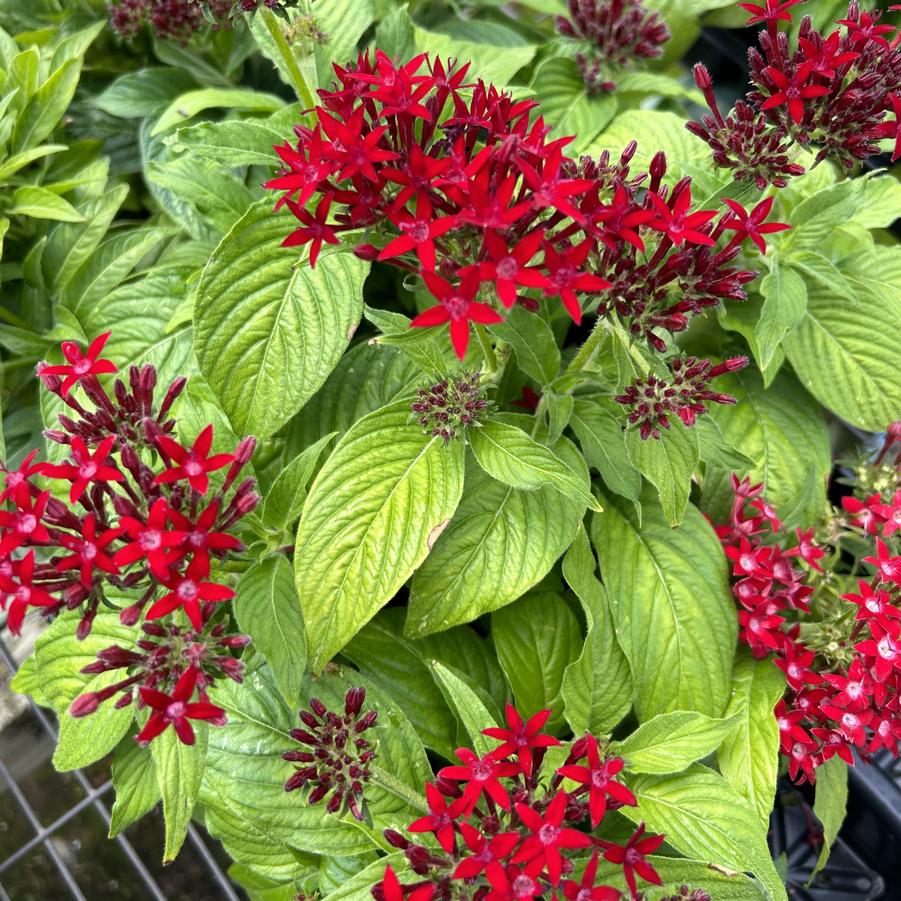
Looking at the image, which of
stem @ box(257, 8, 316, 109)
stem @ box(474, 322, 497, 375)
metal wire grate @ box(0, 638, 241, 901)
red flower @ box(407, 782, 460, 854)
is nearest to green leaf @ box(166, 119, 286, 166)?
stem @ box(257, 8, 316, 109)

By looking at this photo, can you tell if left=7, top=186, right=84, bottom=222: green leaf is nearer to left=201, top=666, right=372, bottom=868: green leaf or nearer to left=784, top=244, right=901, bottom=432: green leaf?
left=201, top=666, right=372, bottom=868: green leaf

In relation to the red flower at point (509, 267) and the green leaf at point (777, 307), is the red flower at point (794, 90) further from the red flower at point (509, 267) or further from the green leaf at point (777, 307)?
the red flower at point (509, 267)

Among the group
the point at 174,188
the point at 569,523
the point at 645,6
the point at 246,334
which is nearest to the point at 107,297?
the point at 174,188

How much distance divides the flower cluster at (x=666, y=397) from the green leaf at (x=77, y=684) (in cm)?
54

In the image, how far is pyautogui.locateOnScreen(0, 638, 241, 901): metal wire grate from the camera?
134 centimetres

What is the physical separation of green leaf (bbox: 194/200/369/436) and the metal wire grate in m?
0.84

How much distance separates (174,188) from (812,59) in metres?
0.65

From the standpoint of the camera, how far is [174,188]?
36.1 inches

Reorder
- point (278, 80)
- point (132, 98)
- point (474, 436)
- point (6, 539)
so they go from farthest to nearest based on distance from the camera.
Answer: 1. point (278, 80)
2. point (132, 98)
3. point (474, 436)
4. point (6, 539)

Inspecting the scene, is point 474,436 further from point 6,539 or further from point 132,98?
point 132,98

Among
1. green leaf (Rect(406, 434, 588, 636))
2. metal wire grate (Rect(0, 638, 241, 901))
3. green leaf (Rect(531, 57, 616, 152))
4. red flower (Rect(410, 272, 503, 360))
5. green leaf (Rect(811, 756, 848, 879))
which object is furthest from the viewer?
metal wire grate (Rect(0, 638, 241, 901))

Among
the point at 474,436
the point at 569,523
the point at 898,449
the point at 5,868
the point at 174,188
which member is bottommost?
the point at 5,868

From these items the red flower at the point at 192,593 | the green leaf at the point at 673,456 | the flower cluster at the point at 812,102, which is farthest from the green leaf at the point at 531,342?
the red flower at the point at 192,593

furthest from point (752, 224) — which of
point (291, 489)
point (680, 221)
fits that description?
point (291, 489)
